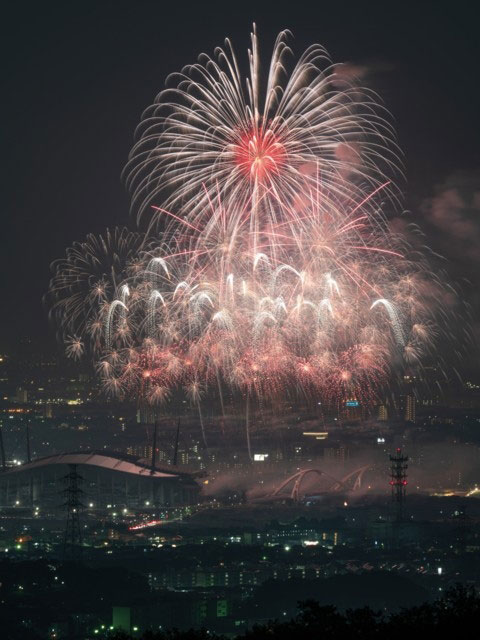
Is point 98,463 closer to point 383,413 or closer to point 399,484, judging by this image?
point 383,413

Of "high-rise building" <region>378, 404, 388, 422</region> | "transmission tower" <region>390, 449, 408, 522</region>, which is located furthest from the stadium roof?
"transmission tower" <region>390, 449, 408, 522</region>

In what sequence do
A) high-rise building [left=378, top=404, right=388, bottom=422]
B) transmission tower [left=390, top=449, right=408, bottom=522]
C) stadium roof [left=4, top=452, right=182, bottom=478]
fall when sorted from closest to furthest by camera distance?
transmission tower [left=390, top=449, right=408, bottom=522] < high-rise building [left=378, top=404, right=388, bottom=422] < stadium roof [left=4, top=452, right=182, bottom=478]

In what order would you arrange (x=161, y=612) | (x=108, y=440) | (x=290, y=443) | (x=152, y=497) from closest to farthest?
(x=161, y=612)
(x=290, y=443)
(x=152, y=497)
(x=108, y=440)

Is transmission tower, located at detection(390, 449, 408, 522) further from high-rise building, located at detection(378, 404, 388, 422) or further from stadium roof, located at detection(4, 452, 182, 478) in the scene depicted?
stadium roof, located at detection(4, 452, 182, 478)

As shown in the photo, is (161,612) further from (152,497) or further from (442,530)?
(152,497)

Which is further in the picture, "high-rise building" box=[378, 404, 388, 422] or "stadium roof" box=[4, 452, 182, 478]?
"stadium roof" box=[4, 452, 182, 478]

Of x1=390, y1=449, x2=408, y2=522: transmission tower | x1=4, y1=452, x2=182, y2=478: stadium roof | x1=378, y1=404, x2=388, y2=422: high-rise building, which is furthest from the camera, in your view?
x1=4, y1=452, x2=182, y2=478: stadium roof

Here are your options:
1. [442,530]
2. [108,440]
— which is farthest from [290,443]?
[108,440]

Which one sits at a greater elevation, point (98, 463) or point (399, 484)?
point (98, 463)

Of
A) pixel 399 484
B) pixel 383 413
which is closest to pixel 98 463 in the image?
pixel 383 413

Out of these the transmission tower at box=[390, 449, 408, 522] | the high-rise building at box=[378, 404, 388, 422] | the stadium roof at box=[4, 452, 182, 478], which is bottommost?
the transmission tower at box=[390, 449, 408, 522]

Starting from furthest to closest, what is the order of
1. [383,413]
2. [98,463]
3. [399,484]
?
[98,463] → [383,413] → [399,484]
